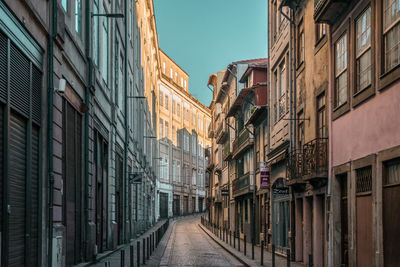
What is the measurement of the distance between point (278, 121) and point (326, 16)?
9164 millimetres

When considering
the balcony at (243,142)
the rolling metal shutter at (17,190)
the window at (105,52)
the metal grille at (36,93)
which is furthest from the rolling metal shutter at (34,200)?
the balcony at (243,142)

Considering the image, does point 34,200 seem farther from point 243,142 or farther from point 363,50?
point 243,142

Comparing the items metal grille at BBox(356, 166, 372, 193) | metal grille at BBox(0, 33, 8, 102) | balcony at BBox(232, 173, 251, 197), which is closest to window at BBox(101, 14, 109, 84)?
metal grille at BBox(356, 166, 372, 193)

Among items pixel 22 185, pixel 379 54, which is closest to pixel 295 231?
pixel 379 54

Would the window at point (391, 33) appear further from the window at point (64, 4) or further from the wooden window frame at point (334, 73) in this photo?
the window at point (64, 4)

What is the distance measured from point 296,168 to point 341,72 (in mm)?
4837

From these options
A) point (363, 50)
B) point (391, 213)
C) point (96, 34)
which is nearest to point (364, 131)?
point (363, 50)

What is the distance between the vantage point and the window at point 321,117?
1828 centimetres

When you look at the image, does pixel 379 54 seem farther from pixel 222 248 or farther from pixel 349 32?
pixel 222 248

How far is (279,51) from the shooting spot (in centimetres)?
2550

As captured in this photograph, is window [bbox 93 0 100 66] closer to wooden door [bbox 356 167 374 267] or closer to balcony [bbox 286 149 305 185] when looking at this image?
balcony [bbox 286 149 305 185]

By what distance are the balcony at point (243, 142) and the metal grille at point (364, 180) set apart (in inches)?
737

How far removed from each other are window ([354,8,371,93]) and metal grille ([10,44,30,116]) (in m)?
7.20

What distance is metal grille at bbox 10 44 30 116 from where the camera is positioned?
34.8 feet
